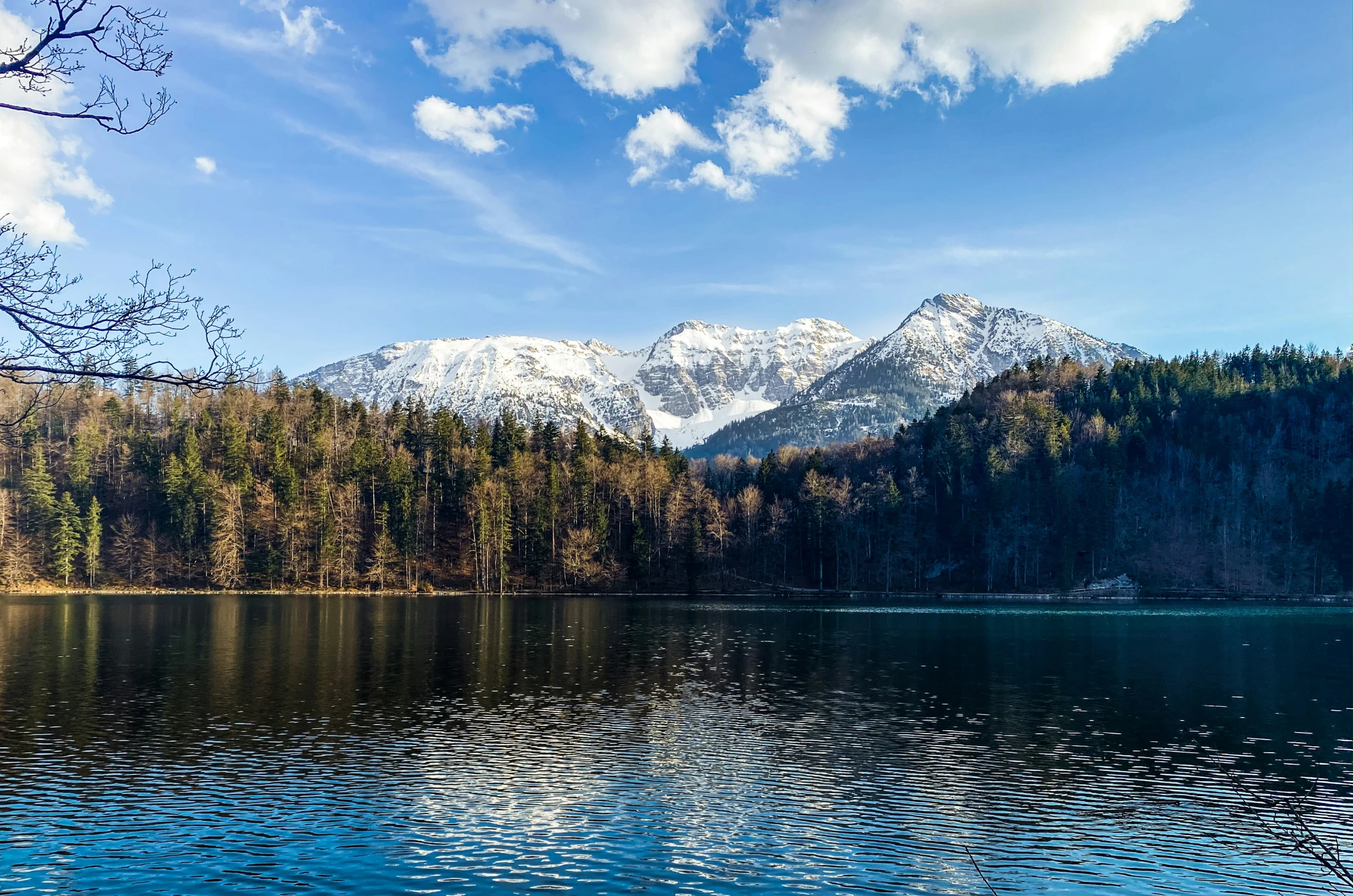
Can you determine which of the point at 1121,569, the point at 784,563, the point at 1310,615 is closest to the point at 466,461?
the point at 784,563

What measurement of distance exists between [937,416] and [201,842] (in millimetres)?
182239

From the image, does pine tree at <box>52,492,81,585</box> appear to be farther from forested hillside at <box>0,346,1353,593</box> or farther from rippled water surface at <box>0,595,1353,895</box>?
rippled water surface at <box>0,595,1353,895</box>

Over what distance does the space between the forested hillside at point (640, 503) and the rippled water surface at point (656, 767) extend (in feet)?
275

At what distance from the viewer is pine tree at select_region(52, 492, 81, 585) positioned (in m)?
135

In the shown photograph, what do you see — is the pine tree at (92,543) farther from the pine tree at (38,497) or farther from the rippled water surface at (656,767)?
the rippled water surface at (656,767)

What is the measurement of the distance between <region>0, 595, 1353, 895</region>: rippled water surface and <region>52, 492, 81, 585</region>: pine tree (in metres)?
80.0

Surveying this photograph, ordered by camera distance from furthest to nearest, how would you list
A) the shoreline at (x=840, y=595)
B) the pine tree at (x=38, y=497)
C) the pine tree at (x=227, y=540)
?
the pine tree at (x=227, y=540), the pine tree at (x=38, y=497), the shoreline at (x=840, y=595)

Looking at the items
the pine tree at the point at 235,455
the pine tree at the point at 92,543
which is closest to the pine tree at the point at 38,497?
the pine tree at the point at 92,543

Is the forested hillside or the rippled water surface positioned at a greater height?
the forested hillside

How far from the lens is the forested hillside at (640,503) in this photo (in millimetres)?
146625

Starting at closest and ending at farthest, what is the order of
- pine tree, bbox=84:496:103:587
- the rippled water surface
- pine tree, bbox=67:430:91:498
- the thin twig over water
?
the thin twig over water → the rippled water surface → pine tree, bbox=84:496:103:587 → pine tree, bbox=67:430:91:498

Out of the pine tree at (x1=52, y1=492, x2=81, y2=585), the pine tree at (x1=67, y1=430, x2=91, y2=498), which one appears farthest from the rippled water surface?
the pine tree at (x1=67, y1=430, x2=91, y2=498)

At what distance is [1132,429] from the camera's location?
184m

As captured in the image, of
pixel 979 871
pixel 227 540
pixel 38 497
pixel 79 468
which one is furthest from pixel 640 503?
pixel 979 871
